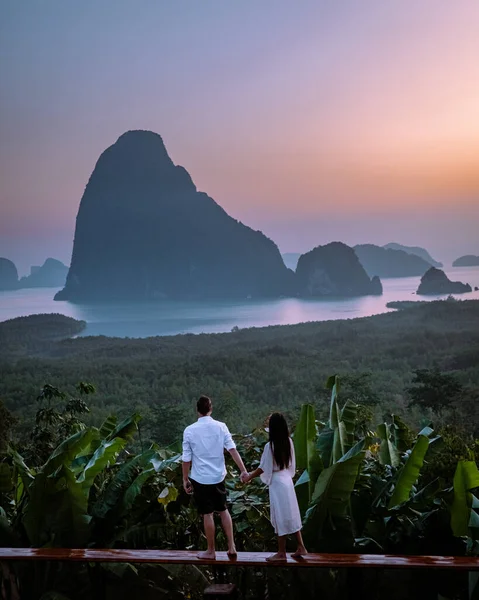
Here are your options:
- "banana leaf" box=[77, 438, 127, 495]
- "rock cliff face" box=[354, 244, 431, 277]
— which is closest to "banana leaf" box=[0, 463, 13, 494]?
"banana leaf" box=[77, 438, 127, 495]

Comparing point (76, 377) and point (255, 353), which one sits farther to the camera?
point (255, 353)

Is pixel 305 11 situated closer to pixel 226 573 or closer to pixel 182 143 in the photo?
pixel 182 143

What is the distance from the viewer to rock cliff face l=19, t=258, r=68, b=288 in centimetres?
3186

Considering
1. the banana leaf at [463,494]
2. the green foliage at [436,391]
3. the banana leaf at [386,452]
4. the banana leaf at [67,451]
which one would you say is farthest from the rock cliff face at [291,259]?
the banana leaf at [463,494]

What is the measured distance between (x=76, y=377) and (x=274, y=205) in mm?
11499

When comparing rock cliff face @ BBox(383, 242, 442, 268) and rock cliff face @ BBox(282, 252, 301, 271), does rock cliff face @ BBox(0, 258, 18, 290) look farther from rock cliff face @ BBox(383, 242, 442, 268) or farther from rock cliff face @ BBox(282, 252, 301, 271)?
rock cliff face @ BBox(282, 252, 301, 271)

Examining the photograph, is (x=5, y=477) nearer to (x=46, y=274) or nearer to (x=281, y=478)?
(x=281, y=478)

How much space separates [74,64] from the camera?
2100 cm

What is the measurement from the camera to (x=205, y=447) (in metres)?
2.66

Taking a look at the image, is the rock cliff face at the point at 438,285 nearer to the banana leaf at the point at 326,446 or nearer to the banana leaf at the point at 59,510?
the banana leaf at the point at 326,446

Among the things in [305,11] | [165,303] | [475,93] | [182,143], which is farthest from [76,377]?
[165,303]

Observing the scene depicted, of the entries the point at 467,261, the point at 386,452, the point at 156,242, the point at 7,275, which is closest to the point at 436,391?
the point at 467,261

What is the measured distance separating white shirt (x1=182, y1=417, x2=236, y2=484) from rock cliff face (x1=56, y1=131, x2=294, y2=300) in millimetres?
37300

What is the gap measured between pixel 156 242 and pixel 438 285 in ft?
67.1
